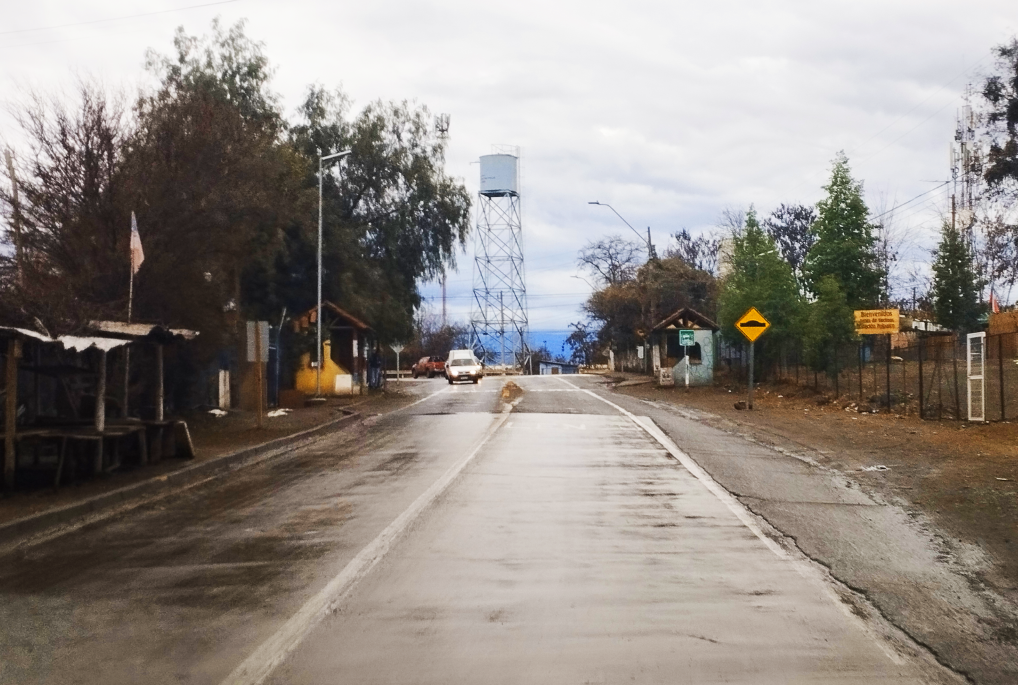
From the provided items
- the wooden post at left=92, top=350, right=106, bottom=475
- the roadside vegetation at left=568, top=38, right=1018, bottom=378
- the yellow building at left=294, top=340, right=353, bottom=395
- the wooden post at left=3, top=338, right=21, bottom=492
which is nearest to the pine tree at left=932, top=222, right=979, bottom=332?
the roadside vegetation at left=568, top=38, right=1018, bottom=378

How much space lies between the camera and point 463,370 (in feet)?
197

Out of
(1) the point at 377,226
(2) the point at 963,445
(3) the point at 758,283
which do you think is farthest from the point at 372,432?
(1) the point at 377,226

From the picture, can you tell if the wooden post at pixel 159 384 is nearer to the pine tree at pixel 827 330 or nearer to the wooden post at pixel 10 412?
the wooden post at pixel 10 412

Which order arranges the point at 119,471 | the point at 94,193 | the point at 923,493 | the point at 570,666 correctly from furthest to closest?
the point at 94,193, the point at 119,471, the point at 923,493, the point at 570,666

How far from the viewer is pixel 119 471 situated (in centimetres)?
1683

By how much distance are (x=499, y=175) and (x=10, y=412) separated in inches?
2911

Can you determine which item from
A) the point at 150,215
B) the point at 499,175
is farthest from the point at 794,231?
the point at 150,215

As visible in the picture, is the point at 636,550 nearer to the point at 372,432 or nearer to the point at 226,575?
the point at 226,575

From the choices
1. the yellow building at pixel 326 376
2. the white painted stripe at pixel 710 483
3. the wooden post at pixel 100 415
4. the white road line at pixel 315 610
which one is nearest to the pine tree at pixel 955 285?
the yellow building at pixel 326 376

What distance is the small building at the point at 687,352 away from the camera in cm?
5175

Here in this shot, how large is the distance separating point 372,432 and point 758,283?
22799 mm

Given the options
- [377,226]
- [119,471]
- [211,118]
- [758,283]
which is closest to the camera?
[119,471]

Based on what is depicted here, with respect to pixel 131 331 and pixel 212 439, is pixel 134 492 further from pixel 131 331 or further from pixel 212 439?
pixel 212 439

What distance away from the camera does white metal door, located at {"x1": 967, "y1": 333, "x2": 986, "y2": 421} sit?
23172 millimetres
